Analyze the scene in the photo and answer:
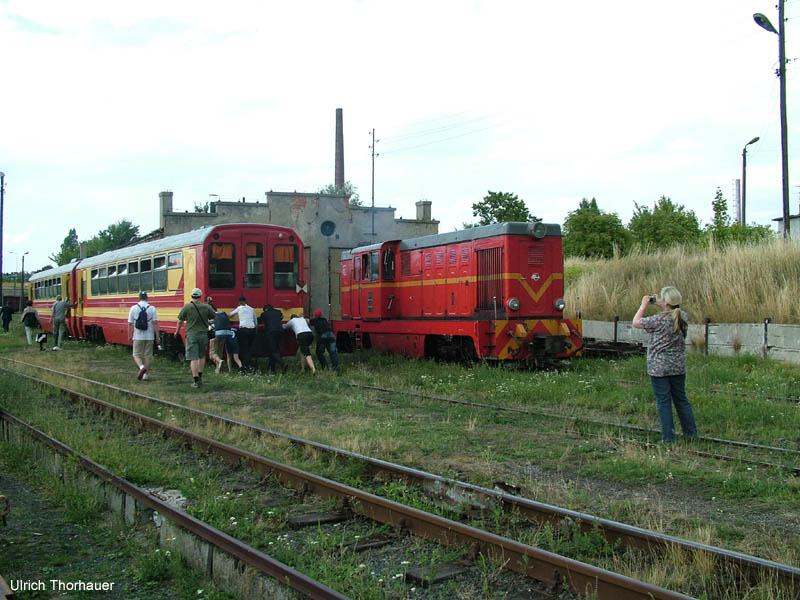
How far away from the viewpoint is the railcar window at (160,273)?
61.1ft

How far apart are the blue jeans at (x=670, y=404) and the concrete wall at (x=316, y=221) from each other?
26035mm

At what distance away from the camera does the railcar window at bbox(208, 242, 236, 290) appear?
658 inches

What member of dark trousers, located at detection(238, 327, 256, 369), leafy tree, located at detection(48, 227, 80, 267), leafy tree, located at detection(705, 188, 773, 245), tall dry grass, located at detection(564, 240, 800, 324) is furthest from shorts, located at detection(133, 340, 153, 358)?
leafy tree, located at detection(48, 227, 80, 267)

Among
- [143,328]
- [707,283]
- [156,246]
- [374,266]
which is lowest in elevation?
[143,328]

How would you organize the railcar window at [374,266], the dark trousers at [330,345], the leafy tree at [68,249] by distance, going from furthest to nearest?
the leafy tree at [68,249] → the railcar window at [374,266] → the dark trousers at [330,345]

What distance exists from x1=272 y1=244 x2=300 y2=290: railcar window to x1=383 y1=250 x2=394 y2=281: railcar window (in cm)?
256

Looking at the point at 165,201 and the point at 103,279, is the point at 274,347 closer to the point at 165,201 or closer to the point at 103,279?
the point at 103,279

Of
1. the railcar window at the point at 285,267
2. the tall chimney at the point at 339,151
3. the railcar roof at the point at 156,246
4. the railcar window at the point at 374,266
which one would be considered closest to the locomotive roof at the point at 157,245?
the railcar roof at the point at 156,246

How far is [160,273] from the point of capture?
1889cm

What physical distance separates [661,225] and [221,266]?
2663 cm

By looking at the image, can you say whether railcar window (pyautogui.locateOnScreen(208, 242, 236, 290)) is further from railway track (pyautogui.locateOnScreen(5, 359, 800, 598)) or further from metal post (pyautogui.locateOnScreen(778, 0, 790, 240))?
metal post (pyautogui.locateOnScreen(778, 0, 790, 240))

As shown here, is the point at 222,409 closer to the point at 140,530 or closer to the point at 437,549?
the point at 140,530

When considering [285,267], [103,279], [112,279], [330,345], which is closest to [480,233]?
[330,345]

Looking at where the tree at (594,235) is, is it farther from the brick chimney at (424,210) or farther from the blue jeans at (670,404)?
the blue jeans at (670,404)
